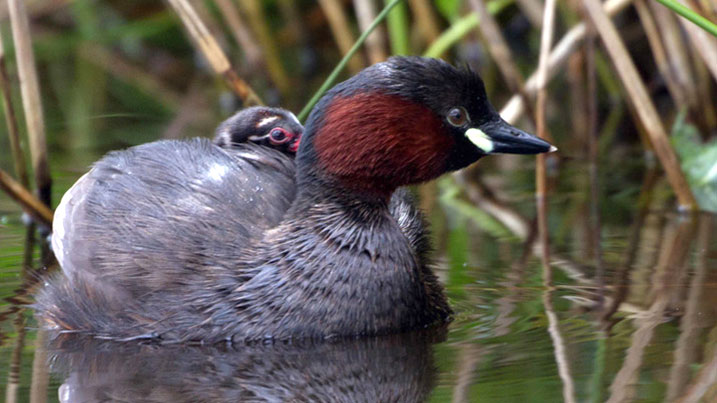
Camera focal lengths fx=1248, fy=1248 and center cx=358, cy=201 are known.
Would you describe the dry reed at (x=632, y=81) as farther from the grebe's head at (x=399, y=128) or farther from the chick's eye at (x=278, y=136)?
the chick's eye at (x=278, y=136)

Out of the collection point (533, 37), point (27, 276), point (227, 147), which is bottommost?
point (27, 276)

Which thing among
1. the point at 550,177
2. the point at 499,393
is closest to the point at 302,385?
the point at 499,393

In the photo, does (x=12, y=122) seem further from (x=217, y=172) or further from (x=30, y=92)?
(x=217, y=172)

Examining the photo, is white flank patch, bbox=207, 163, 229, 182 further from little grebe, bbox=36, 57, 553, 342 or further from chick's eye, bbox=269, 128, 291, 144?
chick's eye, bbox=269, 128, 291, 144

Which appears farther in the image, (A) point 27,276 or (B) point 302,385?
(A) point 27,276

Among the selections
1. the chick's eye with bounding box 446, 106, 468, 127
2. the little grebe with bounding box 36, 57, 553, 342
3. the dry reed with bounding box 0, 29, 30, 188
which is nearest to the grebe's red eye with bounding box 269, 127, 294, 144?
the little grebe with bounding box 36, 57, 553, 342

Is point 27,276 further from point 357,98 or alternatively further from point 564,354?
point 564,354

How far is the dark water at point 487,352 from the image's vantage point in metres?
3.95

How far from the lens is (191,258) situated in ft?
15.6

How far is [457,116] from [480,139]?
0.45ft

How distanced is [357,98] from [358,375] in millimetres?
1123

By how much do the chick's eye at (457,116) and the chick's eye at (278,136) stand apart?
33.5 inches

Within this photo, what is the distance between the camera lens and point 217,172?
195 inches

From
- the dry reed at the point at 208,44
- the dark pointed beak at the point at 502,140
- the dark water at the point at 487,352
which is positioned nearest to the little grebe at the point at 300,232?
the dark pointed beak at the point at 502,140
